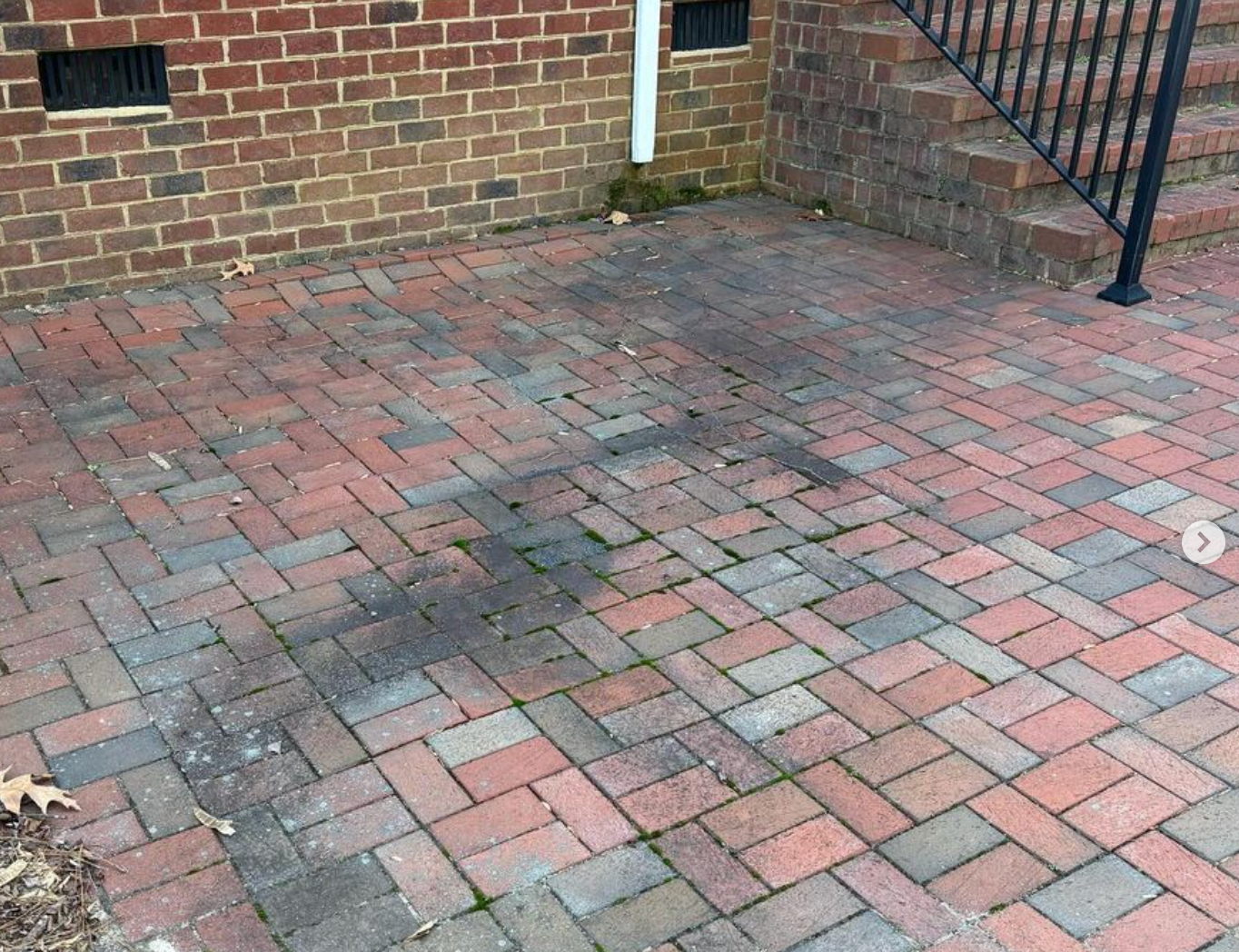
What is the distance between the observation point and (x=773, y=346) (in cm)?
507

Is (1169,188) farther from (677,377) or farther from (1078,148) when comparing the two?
(677,377)

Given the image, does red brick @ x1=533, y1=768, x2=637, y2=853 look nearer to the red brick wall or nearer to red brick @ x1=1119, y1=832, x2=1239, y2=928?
red brick @ x1=1119, y1=832, x2=1239, y2=928

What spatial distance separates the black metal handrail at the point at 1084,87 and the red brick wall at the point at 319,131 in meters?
1.12

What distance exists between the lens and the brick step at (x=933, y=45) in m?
6.16

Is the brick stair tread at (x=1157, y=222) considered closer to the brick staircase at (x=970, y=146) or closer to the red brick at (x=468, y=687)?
the brick staircase at (x=970, y=146)

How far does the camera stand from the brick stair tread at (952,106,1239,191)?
19.0 ft

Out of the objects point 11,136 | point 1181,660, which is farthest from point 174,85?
point 1181,660

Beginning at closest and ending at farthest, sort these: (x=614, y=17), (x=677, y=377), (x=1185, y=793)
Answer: (x=1185, y=793)
(x=677, y=377)
(x=614, y=17)

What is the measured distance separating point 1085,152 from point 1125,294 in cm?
88

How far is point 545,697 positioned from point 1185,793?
4.55 feet

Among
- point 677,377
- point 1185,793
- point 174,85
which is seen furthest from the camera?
point 174,85

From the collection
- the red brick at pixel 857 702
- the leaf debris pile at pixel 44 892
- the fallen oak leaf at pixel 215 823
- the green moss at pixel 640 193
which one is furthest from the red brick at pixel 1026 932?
the green moss at pixel 640 193

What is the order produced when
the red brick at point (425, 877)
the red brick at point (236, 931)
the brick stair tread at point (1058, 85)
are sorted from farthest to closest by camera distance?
the brick stair tread at point (1058, 85) < the red brick at point (425, 877) < the red brick at point (236, 931)

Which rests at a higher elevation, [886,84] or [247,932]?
[886,84]
